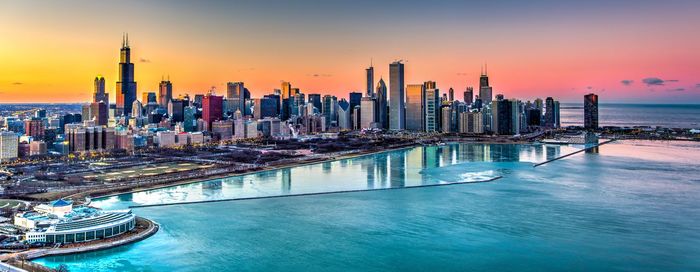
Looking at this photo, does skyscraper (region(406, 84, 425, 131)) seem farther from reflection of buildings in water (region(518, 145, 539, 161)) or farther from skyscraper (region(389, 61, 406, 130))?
reflection of buildings in water (region(518, 145, 539, 161))

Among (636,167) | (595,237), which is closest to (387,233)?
(595,237)

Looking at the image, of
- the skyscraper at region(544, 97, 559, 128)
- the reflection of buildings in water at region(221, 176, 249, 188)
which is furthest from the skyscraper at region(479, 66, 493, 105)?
the reflection of buildings in water at region(221, 176, 249, 188)

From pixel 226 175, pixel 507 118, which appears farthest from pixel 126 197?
pixel 507 118

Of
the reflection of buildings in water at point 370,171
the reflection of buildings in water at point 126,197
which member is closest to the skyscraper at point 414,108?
the reflection of buildings in water at point 370,171

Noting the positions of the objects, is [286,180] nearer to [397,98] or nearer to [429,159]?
[429,159]

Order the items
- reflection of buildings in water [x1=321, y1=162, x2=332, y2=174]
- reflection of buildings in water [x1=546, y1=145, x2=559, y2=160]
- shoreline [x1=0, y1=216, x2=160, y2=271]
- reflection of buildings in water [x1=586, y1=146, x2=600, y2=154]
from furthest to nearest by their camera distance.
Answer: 1. reflection of buildings in water [x1=586, y1=146, x2=600, y2=154]
2. reflection of buildings in water [x1=546, y1=145, x2=559, y2=160]
3. reflection of buildings in water [x1=321, y1=162, x2=332, y2=174]
4. shoreline [x1=0, y1=216, x2=160, y2=271]

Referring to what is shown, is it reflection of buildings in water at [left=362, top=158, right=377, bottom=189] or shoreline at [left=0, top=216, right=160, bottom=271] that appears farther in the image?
reflection of buildings in water at [left=362, top=158, right=377, bottom=189]

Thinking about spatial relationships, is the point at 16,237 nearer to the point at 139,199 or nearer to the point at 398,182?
the point at 139,199
